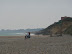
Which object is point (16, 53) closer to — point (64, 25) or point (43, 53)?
point (43, 53)

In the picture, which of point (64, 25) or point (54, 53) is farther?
point (64, 25)

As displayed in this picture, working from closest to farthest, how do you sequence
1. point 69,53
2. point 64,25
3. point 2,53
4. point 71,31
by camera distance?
point 69,53, point 2,53, point 71,31, point 64,25

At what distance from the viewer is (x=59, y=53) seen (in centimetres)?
1941

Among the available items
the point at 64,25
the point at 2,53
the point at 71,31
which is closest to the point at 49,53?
the point at 2,53

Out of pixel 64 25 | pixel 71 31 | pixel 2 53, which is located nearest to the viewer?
pixel 2 53

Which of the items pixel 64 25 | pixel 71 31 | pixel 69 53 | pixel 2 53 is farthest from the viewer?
pixel 64 25

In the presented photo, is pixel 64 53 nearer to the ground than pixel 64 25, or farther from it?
nearer to the ground

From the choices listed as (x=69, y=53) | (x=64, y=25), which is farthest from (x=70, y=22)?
(x=69, y=53)

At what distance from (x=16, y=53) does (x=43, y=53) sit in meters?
3.11

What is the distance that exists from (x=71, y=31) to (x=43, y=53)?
43.9 meters

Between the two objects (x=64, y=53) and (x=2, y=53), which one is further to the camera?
(x=2, y=53)

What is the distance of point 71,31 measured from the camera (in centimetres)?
6194

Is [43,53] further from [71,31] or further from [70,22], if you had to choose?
[70,22]

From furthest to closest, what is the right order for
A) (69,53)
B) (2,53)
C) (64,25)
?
(64,25) → (2,53) → (69,53)
